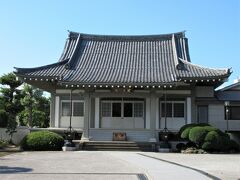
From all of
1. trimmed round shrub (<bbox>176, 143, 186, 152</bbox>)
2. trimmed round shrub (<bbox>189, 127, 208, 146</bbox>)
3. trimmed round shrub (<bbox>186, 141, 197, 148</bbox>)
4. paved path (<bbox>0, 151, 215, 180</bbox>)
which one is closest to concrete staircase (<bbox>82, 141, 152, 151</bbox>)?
trimmed round shrub (<bbox>176, 143, 186, 152</bbox>)

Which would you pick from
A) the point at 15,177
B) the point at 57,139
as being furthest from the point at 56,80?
the point at 15,177

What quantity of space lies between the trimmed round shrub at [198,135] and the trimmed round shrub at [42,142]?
25.8 ft

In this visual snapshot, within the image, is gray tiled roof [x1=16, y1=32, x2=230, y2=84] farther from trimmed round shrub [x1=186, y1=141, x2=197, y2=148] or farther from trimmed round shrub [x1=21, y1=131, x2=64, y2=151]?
trimmed round shrub [x1=21, y1=131, x2=64, y2=151]

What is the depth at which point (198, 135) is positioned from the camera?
24.8m

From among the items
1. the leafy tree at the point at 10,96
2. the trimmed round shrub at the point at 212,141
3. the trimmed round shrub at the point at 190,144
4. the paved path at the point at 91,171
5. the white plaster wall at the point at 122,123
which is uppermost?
the leafy tree at the point at 10,96

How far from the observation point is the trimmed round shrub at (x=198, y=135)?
24781 mm

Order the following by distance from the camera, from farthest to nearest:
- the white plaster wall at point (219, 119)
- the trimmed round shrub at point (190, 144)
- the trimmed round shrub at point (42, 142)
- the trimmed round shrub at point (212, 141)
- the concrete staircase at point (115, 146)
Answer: the white plaster wall at point (219, 119)
the concrete staircase at point (115, 146)
the trimmed round shrub at point (190, 144)
the trimmed round shrub at point (42, 142)
the trimmed round shrub at point (212, 141)

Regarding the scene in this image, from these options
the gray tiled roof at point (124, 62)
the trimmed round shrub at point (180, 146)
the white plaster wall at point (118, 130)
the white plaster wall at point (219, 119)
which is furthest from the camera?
the white plaster wall at point (219, 119)

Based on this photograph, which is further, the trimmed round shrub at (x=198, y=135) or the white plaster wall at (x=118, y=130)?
the white plaster wall at (x=118, y=130)

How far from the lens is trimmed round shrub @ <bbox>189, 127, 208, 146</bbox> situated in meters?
24.8

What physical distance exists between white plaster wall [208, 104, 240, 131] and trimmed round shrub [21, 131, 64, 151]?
36.7ft

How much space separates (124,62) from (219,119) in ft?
27.1

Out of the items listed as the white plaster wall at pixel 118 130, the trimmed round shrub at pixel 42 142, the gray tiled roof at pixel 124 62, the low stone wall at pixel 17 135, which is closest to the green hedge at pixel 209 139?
the white plaster wall at pixel 118 130

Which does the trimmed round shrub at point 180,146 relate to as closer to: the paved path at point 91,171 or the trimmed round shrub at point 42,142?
the trimmed round shrub at point 42,142
